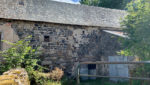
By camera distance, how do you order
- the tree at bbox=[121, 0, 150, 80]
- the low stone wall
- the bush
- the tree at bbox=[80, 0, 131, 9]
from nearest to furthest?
the low stone wall
the tree at bbox=[121, 0, 150, 80]
the bush
the tree at bbox=[80, 0, 131, 9]

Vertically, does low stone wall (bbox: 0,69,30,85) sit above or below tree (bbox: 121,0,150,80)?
below

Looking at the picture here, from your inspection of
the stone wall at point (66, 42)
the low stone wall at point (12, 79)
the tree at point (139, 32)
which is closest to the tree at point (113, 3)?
the stone wall at point (66, 42)

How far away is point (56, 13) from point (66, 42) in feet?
7.52

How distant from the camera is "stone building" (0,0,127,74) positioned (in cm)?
869

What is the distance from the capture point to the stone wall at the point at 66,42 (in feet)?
29.5

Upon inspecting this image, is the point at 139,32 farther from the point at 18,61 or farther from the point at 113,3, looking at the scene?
the point at 113,3

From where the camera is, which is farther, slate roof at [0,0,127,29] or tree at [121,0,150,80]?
slate roof at [0,0,127,29]

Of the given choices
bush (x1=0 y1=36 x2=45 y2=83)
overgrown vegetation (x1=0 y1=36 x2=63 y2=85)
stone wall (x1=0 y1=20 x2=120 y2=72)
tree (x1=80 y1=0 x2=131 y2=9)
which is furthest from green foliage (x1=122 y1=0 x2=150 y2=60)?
tree (x1=80 y1=0 x2=131 y2=9)

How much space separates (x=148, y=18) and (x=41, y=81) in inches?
224

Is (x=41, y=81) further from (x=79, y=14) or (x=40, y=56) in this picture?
(x=79, y=14)

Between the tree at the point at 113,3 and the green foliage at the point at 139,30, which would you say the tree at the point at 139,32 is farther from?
the tree at the point at 113,3

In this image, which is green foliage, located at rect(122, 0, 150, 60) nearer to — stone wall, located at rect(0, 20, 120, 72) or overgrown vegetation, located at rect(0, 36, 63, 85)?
stone wall, located at rect(0, 20, 120, 72)

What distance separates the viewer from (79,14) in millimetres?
11289

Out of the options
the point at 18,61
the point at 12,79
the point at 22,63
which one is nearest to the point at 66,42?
the point at 22,63
